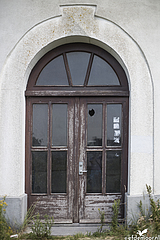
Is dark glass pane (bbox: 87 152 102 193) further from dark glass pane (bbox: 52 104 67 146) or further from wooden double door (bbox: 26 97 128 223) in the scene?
dark glass pane (bbox: 52 104 67 146)

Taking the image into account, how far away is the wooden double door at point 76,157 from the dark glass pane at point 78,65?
38 centimetres

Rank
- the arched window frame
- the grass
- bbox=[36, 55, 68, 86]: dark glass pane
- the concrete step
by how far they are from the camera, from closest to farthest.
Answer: the grass < the concrete step < the arched window frame < bbox=[36, 55, 68, 86]: dark glass pane

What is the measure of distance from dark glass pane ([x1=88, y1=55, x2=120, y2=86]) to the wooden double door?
1.05 feet

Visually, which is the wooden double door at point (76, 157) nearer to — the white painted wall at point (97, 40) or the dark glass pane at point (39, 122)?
the dark glass pane at point (39, 122)

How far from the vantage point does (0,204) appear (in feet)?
10.6

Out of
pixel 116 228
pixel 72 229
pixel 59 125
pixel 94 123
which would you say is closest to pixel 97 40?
pixel 94 123

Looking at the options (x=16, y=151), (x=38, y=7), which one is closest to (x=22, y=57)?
(x=38, y=7)

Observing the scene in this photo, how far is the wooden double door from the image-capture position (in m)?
3.98

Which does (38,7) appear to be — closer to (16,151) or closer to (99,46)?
(99,46)

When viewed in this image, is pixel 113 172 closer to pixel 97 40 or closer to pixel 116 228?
pixel 116 228

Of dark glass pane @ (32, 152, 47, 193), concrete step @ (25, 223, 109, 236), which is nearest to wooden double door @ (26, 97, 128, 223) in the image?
dark glass pane @ (32, 152, 47, 193)

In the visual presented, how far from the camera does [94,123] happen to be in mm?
4035

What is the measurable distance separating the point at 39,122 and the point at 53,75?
0.96 meters

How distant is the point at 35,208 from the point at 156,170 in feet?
7.83
